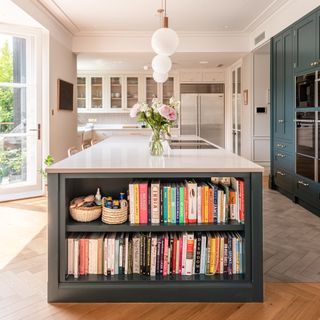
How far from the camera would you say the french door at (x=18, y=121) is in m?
5.02

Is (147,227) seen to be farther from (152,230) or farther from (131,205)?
(131,205)

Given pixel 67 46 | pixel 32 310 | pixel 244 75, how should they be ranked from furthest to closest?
pixel 244 75
pixel 67 46
pixel 32 310

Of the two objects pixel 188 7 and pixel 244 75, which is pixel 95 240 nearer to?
pixel 188 7

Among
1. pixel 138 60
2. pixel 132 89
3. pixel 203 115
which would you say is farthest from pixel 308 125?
pixel 132 89

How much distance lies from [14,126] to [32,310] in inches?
142

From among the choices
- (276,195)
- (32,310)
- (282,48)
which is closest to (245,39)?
(282,48)

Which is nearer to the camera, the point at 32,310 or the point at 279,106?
the point at 32,310

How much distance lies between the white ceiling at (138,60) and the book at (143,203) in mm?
5173

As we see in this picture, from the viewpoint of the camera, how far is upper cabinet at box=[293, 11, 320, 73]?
408 centimetres

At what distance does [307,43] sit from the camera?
170 inches

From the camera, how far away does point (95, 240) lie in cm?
217

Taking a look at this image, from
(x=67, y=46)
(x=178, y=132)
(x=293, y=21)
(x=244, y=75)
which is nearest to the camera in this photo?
(x=293, y=21)

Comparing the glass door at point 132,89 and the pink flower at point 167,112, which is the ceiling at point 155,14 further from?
the glass door at point 132,89

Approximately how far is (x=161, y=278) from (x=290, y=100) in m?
3.54
